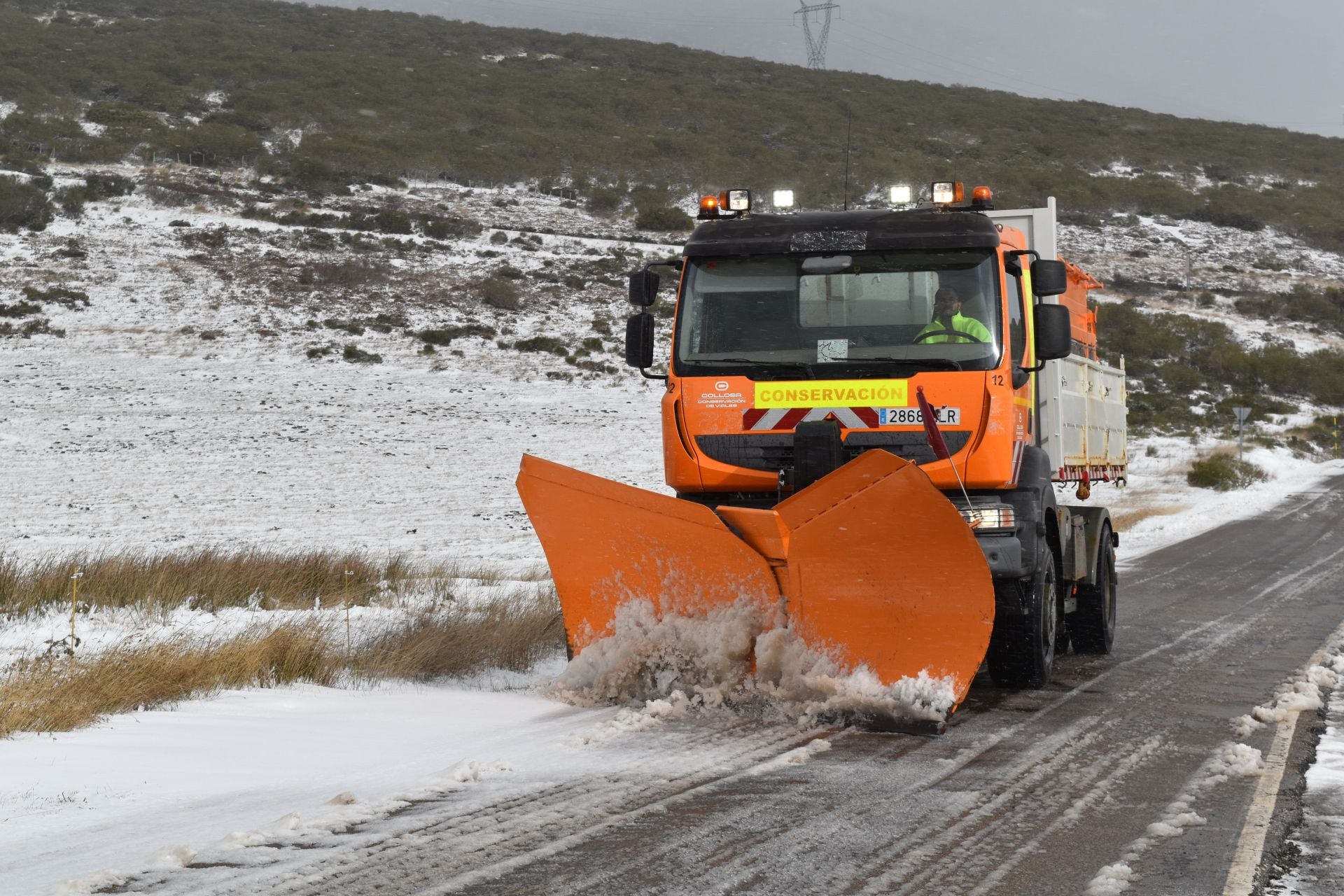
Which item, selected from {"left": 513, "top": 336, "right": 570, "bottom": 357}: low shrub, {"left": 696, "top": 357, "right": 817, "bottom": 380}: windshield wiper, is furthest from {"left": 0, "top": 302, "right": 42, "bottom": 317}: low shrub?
{"left": 696, "top": 357, "right": 817, "bottom": 380}: windshield wiper

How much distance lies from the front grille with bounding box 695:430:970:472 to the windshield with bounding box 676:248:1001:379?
0.35 m

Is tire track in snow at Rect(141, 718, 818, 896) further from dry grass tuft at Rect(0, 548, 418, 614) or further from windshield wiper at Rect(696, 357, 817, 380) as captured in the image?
dry grass tuft at Rect(0, 548, 418, 614)

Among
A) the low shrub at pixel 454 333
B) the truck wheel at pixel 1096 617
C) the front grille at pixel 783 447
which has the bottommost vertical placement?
the truck wheel at pixel 1096 617

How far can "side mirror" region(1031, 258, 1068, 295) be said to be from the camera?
24.7 feet

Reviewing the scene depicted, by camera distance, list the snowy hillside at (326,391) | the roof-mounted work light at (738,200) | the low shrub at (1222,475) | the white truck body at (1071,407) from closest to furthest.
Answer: the roof-mounted work light at (738,200)
the white truck body at (1071,407)
the snowy hillside at (326,391)
the low shrub at (1222,475)

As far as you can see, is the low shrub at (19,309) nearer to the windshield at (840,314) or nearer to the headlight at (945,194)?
the windshield at (840,314)

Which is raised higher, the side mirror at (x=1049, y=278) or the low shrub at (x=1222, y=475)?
the side mirror at (x=1049, y=278)

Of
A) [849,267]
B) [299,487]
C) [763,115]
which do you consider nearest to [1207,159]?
[763,115]

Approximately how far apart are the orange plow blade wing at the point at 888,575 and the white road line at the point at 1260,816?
131cm

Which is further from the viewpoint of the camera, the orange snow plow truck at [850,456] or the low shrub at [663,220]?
the low shrub at [663,220]

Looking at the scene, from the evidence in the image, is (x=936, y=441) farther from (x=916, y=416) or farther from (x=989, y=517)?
(x=989, y=517)

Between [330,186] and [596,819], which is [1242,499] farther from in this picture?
[330,186]

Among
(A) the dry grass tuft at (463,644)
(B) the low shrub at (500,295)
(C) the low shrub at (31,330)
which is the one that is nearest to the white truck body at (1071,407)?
(A) the dry grass tuft at (463,644)

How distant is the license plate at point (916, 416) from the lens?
7.03 metres
